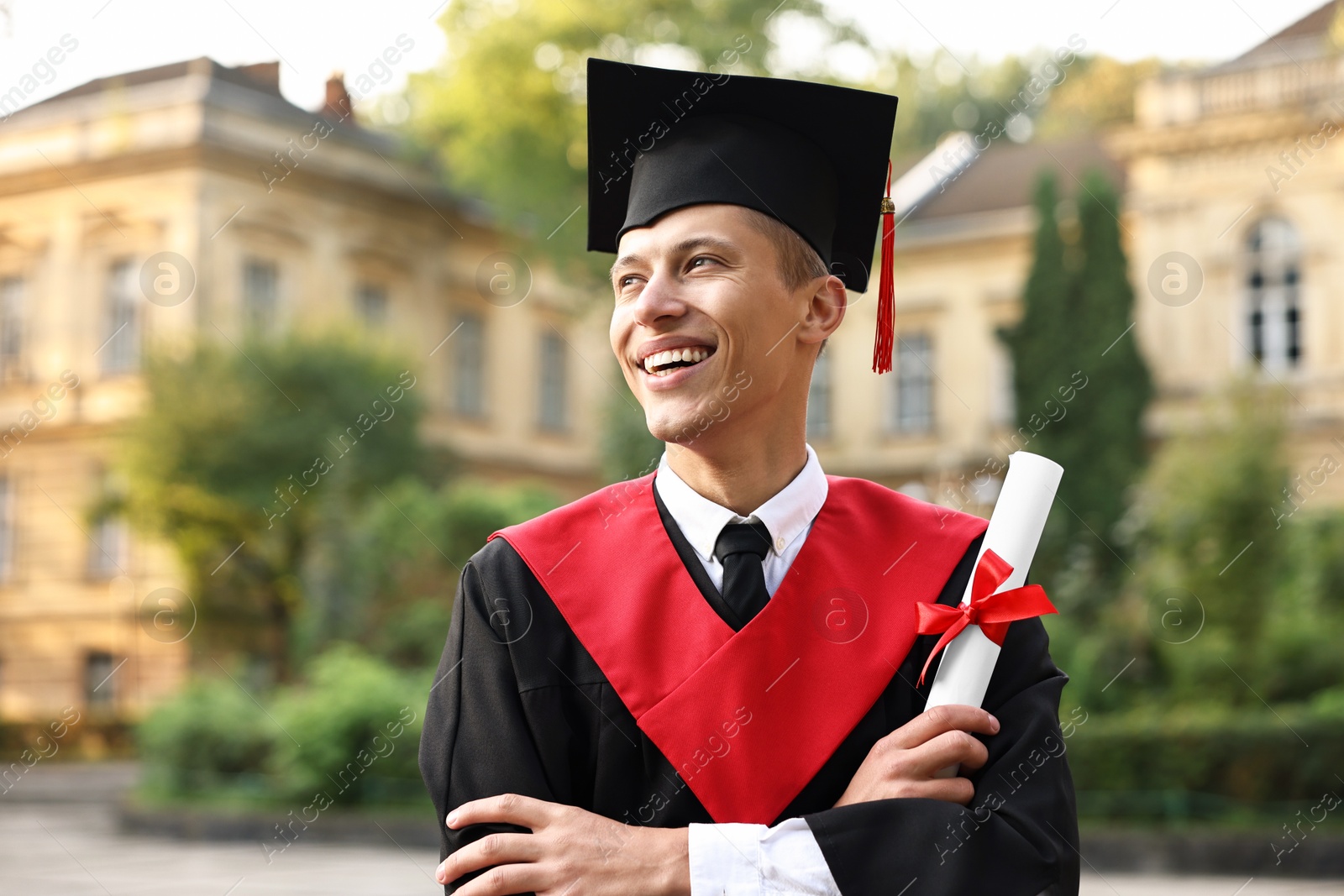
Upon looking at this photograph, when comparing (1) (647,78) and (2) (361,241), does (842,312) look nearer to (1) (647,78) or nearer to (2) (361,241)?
(1) (647,78)

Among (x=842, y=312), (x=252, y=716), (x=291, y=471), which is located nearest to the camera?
(x=842, y=312)

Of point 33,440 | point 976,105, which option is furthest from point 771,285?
point 976,105

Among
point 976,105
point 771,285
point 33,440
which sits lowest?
point 771,285

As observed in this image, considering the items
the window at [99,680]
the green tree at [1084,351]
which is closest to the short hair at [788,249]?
the green tree at [1084,351]

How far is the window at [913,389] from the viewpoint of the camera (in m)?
31.8

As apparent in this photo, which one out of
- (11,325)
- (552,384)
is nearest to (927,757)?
(11,325)

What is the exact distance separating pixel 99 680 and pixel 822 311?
24.7m

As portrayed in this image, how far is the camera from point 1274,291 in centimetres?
2641

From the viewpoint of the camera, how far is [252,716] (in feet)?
45.6

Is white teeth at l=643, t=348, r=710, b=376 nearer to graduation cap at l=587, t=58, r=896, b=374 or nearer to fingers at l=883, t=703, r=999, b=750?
graduation cap at l=587, t=58, r=896, b=374

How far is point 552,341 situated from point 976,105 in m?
14.7

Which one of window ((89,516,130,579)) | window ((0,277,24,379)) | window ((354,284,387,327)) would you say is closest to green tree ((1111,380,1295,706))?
window ((89,516,130,579))

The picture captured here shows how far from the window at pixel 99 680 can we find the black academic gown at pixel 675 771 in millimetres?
23917

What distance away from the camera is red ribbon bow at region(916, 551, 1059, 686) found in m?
2.11
